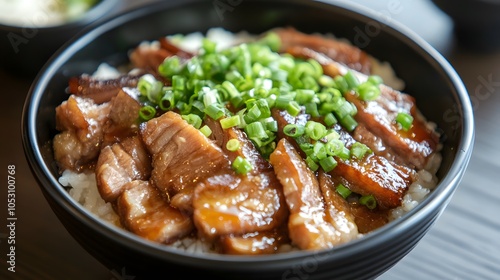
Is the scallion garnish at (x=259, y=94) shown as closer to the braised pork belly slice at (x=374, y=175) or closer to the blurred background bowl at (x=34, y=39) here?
the braised pork belly slice at (x=374, y=175)

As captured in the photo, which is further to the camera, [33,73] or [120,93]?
[33,73]

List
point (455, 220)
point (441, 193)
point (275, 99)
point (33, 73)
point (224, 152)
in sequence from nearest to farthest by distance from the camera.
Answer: point (441, 193), point (224, 152), point (275, 99), point (455, 220), point (33, 73)

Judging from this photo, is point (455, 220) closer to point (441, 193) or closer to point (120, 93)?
point (441, 193)

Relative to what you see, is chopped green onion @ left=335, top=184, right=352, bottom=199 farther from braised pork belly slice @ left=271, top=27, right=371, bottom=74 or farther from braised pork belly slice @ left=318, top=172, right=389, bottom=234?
braised pork belly slice @ left=271, top=27, right=371, bottom=74

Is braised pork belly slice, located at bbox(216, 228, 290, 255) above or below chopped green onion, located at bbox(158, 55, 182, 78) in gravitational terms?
below

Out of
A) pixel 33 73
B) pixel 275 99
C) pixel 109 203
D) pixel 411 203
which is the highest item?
pixel 275 99

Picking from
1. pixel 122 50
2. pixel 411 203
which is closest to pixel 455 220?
pixel 411 203

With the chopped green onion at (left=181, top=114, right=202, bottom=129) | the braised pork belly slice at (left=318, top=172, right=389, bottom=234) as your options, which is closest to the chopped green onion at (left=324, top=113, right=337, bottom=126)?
the braised pork belly slice at (left=318, top=172, right=389, bottom=234)
